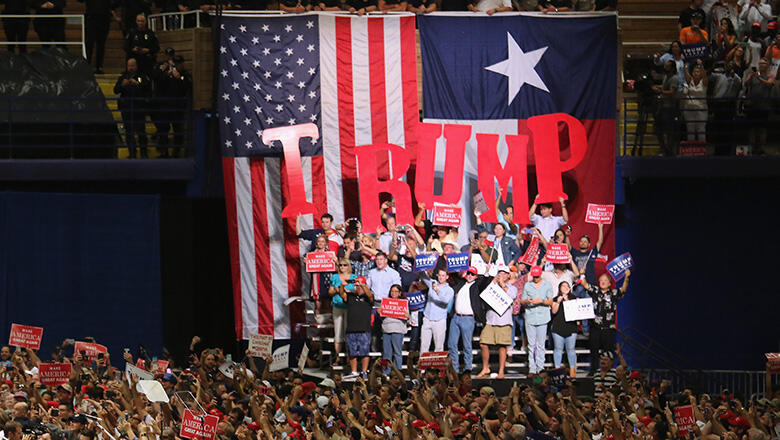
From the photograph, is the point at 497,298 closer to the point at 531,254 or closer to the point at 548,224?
the point at 531,254

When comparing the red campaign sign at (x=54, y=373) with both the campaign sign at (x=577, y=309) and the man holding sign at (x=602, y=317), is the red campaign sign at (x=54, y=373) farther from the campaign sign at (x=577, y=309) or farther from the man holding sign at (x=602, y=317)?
the man holding sign at (x=602, y=317)

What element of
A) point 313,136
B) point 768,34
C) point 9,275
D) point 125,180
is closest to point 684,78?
point 768,34

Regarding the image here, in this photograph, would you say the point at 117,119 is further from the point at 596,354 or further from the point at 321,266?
the point at 596,354

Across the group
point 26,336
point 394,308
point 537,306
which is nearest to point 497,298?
point 537,306

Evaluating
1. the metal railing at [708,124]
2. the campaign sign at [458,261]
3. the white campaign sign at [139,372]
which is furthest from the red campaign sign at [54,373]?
the metal railing at [708,124]

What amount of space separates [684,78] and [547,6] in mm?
2816

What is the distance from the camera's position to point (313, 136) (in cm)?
2661

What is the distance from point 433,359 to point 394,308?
1.16 meters

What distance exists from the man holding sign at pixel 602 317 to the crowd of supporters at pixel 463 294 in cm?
2

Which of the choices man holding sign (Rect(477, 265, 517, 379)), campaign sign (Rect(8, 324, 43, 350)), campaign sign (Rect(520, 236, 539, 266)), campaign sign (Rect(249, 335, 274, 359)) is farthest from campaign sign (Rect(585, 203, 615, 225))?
campaign sign (Rect(8, 324, 43, 350))

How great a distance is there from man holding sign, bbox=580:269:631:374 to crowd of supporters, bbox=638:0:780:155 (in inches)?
143

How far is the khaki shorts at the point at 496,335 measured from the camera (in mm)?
24172

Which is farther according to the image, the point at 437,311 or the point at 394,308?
the point at 437,311

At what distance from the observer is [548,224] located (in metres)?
26.2
